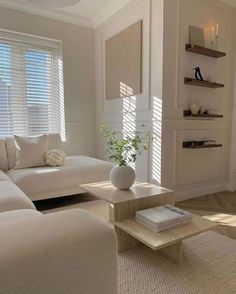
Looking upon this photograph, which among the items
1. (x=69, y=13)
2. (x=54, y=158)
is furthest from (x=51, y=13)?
(x=54, y=158)

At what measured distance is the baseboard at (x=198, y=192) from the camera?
294 centimetres

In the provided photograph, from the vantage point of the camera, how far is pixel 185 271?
1480mm

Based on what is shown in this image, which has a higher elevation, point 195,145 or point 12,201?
point 195,145

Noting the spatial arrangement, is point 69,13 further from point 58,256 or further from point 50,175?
point 58,256

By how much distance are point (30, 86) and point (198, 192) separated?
289cm

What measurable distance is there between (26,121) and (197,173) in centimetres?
260

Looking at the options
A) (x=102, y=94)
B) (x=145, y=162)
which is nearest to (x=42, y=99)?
(x=102, y=94)

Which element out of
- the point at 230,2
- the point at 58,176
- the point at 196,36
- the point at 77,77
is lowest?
the point at 58,176

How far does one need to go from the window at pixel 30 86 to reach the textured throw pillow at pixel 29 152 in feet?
2.18

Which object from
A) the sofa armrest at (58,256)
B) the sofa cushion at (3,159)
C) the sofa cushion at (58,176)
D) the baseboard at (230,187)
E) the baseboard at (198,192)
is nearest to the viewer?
the sofa armrest at (58,256)

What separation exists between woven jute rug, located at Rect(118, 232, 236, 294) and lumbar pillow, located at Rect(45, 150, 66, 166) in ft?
4.93

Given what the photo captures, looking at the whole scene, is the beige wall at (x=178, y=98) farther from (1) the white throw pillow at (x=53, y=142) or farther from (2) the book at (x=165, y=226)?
(2) the book at (x=165, y=226)

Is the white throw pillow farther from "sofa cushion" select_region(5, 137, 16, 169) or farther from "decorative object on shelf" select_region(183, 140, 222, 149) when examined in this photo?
"decorative object on shelf" select_region(183, 140, 222, 149)

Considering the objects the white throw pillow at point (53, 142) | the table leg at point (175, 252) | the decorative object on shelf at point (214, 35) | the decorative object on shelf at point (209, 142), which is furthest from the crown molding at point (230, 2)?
the table leg at point (175, 252)
